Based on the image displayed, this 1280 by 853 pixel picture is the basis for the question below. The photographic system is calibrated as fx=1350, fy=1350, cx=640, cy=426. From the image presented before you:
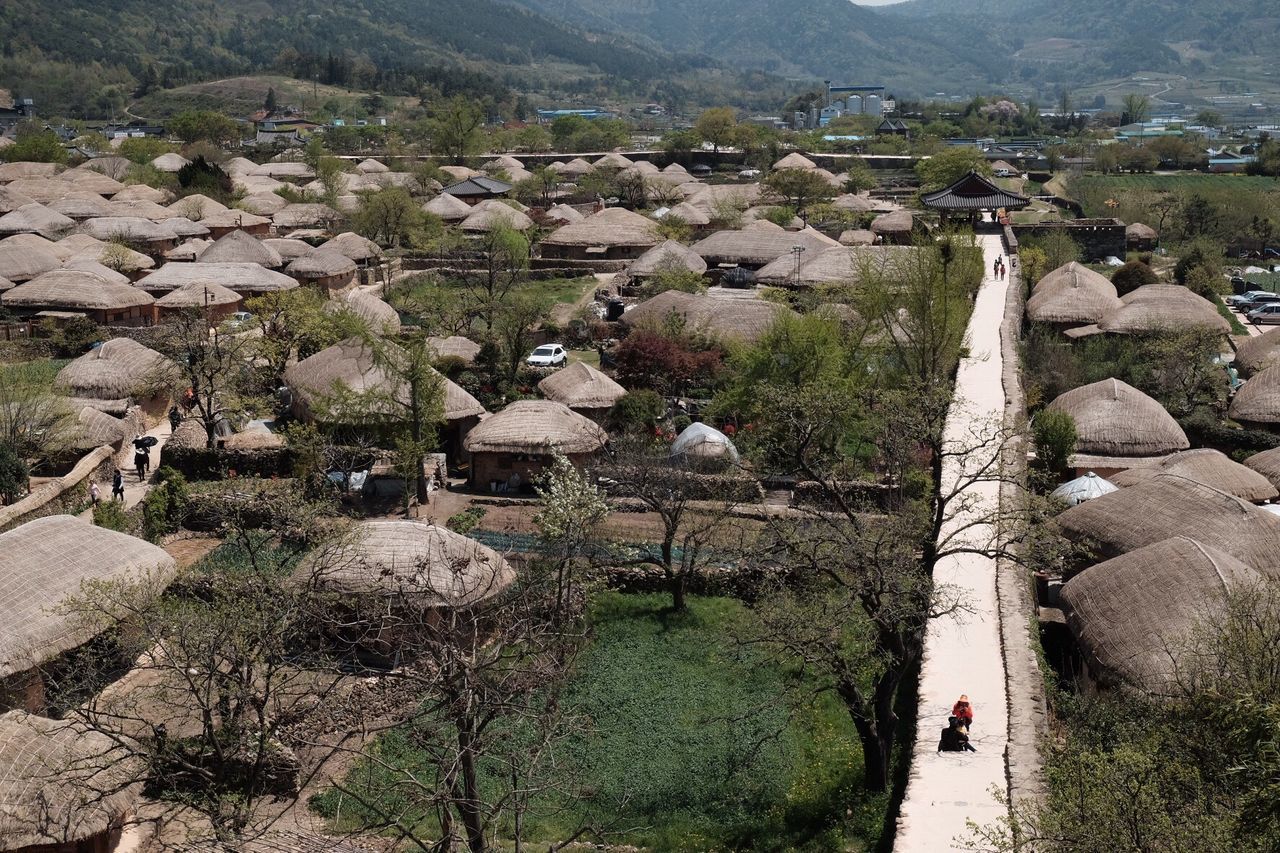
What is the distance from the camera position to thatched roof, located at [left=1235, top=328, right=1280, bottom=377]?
1331 inches

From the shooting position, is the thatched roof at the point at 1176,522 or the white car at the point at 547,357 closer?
the thatched roof at the point at 1176,522

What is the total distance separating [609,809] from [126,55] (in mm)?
183170

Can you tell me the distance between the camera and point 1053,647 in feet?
61.7

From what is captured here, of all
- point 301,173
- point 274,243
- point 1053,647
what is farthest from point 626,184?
point 1053,647

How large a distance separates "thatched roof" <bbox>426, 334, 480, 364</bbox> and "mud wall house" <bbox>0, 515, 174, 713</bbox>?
1303cm

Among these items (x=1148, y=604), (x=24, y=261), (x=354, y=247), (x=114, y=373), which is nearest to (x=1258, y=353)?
(x=1148, y=604)

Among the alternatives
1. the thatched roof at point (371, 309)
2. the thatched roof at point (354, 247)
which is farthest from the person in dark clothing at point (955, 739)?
the thatched roof at point (354, 247)

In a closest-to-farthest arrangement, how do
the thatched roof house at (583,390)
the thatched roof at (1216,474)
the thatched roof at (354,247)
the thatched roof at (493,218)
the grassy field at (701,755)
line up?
the grassy field at (701,755), the thatched roof at (1216,474), the thatched roof house at (583,390), the thatched roof at (354,247), the thatched roof at (493,218)

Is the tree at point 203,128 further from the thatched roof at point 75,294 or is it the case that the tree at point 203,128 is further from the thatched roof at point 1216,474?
the thatched roof at point 1216,474

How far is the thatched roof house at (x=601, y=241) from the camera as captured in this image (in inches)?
1988

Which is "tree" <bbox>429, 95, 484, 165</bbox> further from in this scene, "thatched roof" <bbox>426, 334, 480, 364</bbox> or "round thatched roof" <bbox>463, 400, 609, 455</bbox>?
"round thatched roof" <bbox>463, 400, 609, 455</bbox>

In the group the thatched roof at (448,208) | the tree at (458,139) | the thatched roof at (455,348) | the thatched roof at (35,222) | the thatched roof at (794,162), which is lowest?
the tree at (458,139)

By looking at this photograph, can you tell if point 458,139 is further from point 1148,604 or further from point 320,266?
point 1148,604

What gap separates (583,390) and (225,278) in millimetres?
17677
